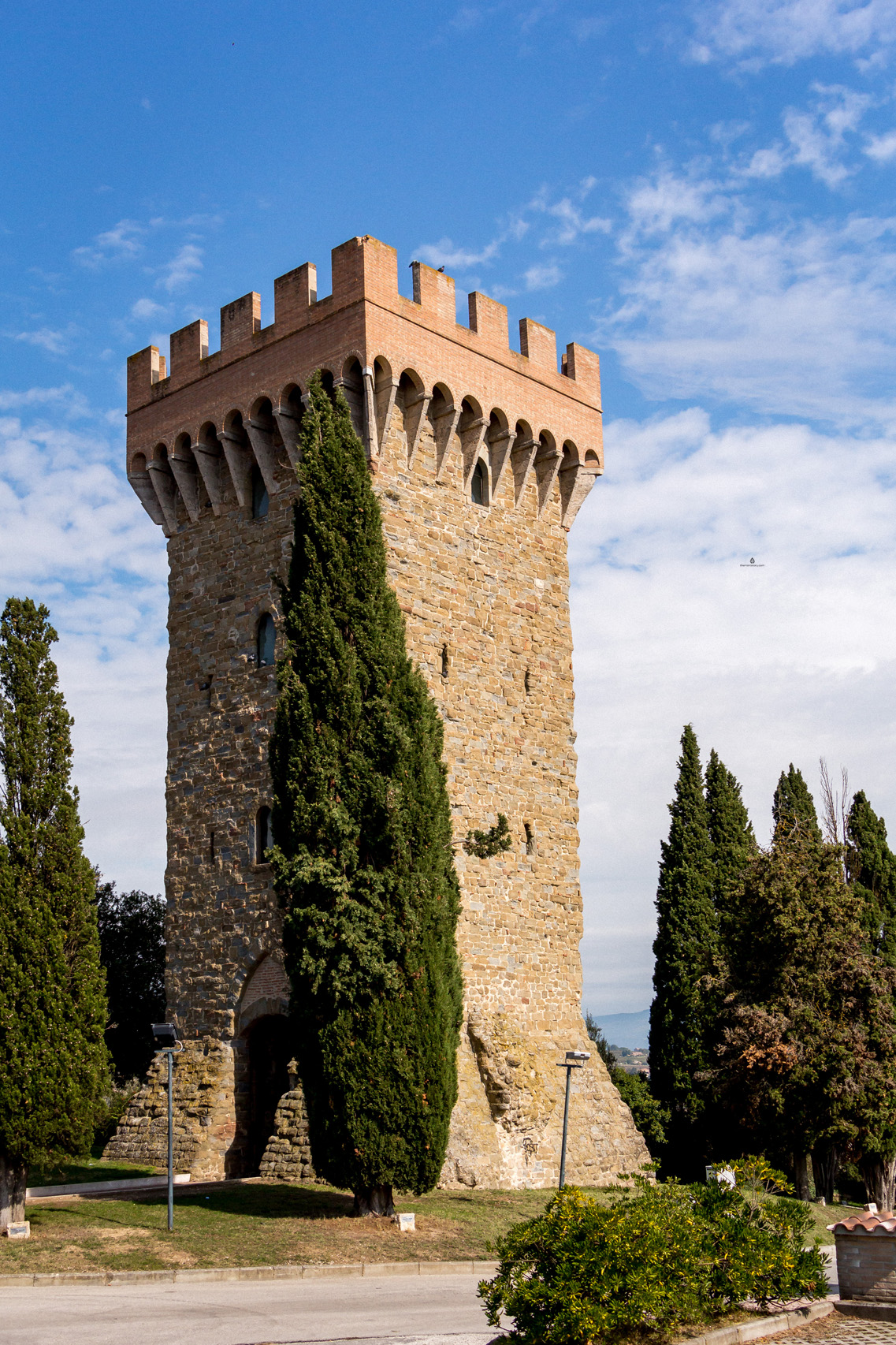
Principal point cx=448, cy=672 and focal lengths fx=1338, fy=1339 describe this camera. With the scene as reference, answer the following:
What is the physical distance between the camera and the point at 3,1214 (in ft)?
49.5

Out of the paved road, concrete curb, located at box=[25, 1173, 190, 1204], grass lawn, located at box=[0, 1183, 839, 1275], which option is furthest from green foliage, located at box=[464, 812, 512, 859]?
the paved road

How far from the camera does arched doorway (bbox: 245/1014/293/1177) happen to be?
828 inches

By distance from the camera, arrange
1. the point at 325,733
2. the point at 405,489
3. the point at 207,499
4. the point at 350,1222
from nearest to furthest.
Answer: the point at 350,1222, the point at 325,733, the point at 405,489, the point at 207,499

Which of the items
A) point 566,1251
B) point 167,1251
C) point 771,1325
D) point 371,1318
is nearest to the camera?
point 566,1251

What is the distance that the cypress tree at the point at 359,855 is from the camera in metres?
16.3

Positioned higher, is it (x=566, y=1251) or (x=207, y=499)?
(x=207, y=499)

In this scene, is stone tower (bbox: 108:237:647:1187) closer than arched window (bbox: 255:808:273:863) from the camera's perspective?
Yes

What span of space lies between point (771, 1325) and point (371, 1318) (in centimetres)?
334

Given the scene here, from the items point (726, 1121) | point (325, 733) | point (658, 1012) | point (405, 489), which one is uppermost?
point (405, 489)

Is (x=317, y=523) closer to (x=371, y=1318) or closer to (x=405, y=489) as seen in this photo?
(x=405, y=489)

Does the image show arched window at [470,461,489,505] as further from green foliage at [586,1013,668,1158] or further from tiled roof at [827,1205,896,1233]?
tiled roof at [827,1205,896,1233]

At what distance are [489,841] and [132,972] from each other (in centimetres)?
1258

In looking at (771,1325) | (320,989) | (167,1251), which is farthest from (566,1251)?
(320,989)

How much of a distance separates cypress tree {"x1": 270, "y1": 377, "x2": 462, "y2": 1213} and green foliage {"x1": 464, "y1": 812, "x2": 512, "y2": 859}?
2.99 m
